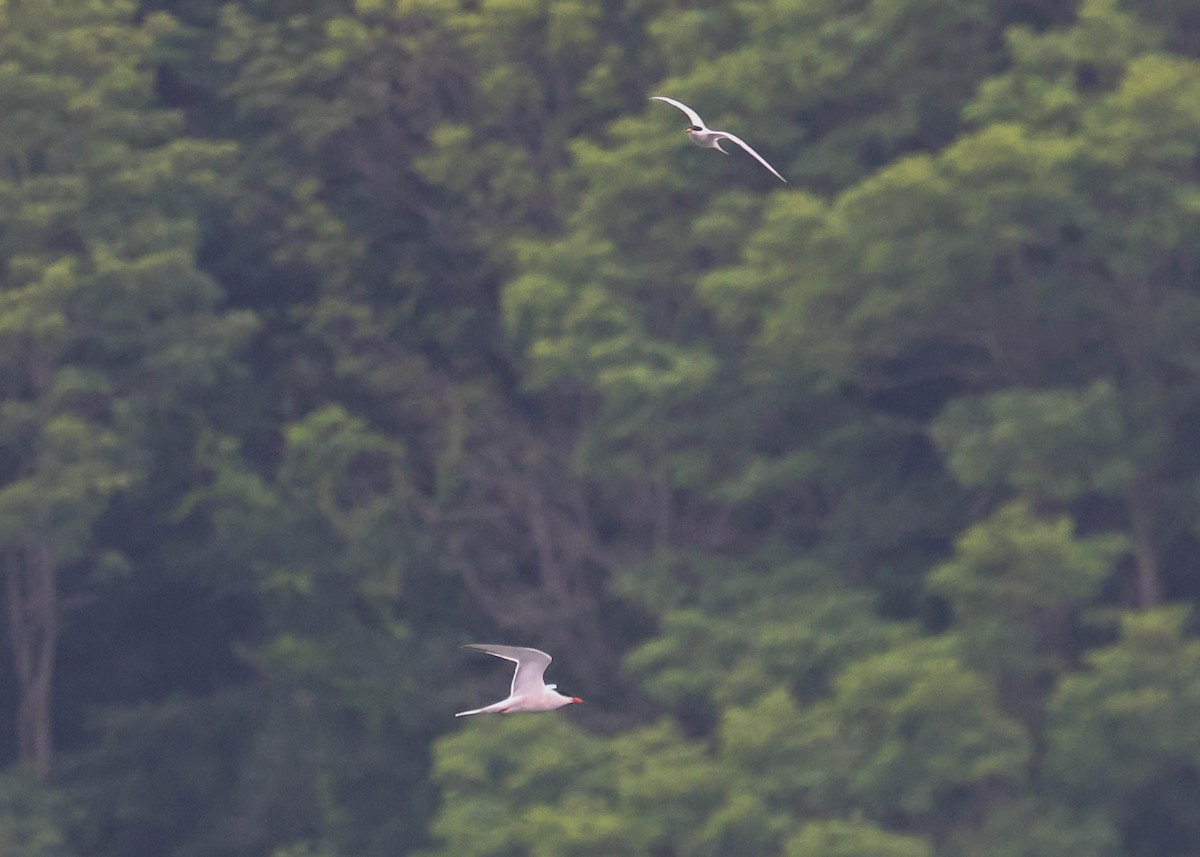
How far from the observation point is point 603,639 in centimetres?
2098

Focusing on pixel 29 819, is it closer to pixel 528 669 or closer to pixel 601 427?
pixel 601 427

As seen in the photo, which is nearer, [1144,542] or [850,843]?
[850,843]

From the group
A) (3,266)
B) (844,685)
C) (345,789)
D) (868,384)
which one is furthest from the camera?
(345,789)

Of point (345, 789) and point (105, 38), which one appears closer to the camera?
point (105, 38)

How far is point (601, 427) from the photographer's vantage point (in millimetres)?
19547

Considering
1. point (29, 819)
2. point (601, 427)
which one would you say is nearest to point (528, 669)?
point (601, 427)

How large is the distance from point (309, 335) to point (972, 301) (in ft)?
22.9

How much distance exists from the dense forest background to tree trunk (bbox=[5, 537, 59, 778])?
0.23 feet

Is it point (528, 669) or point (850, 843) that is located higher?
point (528, 669)

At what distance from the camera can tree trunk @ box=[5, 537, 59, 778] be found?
2173 centimetres

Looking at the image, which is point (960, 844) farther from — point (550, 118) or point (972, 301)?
point (550, 118)

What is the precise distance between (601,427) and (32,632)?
20.2ft

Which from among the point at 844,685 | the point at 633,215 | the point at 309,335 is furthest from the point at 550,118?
the point at 844,685

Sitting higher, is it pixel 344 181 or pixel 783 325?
pixel 344 181
